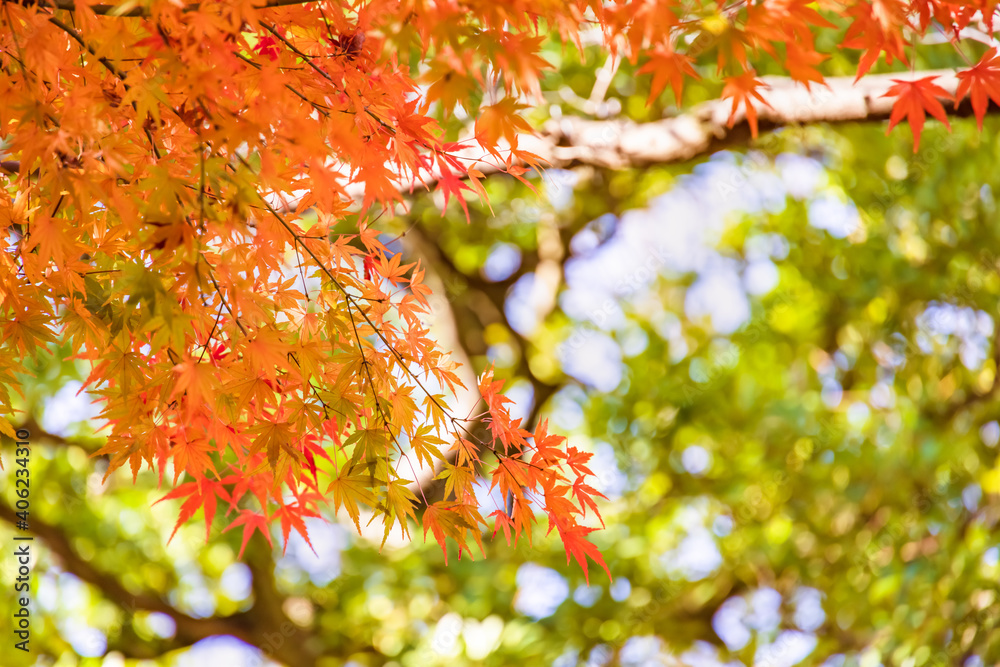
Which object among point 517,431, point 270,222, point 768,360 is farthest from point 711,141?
point 768,360

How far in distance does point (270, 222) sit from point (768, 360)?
223 cm

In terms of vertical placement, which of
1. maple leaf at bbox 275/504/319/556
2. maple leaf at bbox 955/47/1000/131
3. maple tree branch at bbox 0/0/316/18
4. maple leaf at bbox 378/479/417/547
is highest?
maple tree branch at bbox 0/0/316/18

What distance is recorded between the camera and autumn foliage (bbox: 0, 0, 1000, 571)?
63 cm

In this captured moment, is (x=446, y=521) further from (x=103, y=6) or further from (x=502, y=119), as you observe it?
(x=103, y=6)

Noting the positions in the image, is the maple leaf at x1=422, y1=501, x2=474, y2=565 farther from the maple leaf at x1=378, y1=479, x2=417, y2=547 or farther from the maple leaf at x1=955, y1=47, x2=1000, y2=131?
the maple leaf at x1=955, y1=47, x2=1000, y2=131

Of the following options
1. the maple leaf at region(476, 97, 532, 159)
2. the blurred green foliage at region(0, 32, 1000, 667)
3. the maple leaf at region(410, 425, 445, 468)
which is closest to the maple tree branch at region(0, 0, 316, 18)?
the maple leaf at region(476, 97, 532, 159)

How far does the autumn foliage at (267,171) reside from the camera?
2.05 feet

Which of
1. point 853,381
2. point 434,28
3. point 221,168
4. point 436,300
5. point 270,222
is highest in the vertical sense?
point 434,28

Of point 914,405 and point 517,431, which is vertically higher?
point 517,431

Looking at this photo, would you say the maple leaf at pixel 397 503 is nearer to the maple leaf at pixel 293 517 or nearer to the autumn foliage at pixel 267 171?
the autumn foliage at pixel 267 171

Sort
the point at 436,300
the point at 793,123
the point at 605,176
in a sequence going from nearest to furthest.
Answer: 1. the point at 793,123
2. the point at 436,300
3. the point at 605,176

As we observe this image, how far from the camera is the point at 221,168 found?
0.65m

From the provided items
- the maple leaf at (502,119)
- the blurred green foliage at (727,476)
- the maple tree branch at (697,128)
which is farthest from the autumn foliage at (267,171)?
the blurred green foliage at (727,476)

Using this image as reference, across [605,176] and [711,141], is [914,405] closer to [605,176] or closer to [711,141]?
[605,176]
